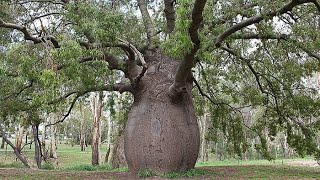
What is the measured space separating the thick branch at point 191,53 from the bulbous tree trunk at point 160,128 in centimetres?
46

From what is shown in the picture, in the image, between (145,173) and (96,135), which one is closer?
(145,173)

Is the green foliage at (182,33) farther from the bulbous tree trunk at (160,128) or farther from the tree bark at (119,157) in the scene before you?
the tree bark at (119,157)

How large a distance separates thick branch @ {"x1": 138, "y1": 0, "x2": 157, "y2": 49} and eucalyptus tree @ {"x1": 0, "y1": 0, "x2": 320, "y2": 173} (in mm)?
27

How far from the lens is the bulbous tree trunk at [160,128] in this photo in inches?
346

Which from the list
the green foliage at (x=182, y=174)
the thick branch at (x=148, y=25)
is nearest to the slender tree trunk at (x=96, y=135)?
the thick branch at (x=148, y=25)

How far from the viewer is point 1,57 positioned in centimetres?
771

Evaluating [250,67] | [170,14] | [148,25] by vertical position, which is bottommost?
[250,67]

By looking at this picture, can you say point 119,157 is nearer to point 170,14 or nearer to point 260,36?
point 170,14

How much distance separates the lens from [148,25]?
10211 mm

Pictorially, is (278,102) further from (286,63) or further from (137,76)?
(137,76)

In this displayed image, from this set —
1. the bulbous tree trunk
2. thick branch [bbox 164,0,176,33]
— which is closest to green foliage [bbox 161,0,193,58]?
the bulbous tree trunk

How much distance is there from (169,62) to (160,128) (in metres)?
1.93

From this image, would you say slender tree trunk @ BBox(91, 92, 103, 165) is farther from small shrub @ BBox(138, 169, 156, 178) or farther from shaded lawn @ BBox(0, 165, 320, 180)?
small shrub @ BBox(138, 169, 156, 178)

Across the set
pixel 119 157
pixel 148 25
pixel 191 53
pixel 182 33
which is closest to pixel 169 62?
pixel 148 25
